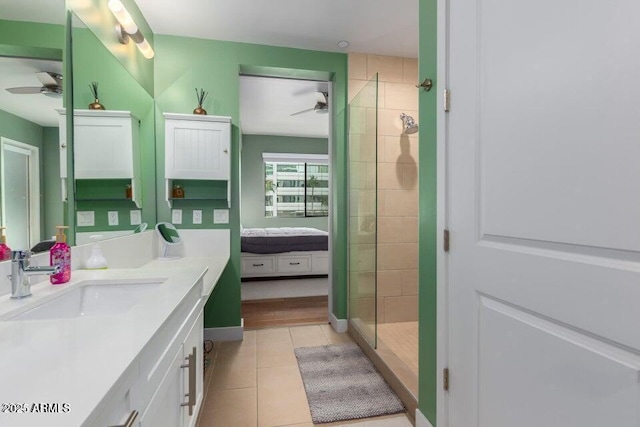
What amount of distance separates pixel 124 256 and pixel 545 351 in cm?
220

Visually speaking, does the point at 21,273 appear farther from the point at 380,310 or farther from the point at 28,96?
the point at 380,310

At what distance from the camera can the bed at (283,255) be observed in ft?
15.3

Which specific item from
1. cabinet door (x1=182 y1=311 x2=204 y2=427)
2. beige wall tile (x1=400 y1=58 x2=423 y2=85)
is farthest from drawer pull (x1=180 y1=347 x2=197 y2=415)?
beige wall tile (x1=400 y1=58 x2=423 y2=85)

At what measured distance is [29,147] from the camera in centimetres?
114

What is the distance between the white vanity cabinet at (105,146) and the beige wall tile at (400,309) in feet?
7.62

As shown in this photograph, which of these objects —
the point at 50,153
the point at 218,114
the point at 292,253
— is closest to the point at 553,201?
the point at 50,153

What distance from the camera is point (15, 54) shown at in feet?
3.47

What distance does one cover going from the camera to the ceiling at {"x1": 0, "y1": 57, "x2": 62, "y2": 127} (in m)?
1.02

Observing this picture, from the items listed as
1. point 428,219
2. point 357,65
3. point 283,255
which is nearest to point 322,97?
point 357,65

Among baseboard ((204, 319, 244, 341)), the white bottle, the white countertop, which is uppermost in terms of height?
the white bottle

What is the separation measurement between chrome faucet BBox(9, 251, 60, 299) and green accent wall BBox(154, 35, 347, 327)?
5.64ft

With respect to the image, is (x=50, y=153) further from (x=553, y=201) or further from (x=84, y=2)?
(x=553, y=201)

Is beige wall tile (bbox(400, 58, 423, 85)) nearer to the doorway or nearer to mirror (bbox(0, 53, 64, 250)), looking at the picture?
mirror (bbox(0, 53, 64, 250))

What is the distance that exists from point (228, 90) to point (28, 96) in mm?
1772
